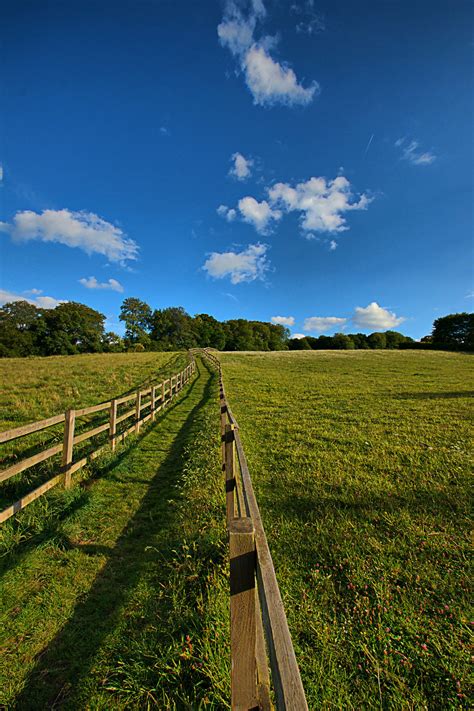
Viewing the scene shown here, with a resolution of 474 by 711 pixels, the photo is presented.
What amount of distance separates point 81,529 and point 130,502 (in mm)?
958

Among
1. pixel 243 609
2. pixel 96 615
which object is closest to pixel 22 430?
pixel 96 615

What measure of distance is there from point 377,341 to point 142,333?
88.6 meters

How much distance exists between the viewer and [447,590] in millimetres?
3092

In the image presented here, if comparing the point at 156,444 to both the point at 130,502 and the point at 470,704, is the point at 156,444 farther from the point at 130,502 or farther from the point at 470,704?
the point at 470,704

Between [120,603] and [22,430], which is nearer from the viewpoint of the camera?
[120,603]

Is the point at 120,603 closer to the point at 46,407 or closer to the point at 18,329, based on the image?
the point at 46,407

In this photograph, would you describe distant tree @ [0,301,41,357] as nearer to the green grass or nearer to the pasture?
the green grass

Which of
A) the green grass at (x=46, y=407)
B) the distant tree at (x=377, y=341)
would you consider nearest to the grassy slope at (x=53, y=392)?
the green grass at (x=46, y=407)

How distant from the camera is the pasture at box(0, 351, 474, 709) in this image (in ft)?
7.74

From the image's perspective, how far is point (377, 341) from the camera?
116 m

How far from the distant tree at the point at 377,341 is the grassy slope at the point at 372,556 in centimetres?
11710

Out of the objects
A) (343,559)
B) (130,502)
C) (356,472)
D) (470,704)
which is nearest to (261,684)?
(470,704)

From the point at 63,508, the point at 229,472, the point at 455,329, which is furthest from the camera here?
the point at 455,329

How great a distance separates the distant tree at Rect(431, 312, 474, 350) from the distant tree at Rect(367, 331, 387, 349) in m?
23.5
